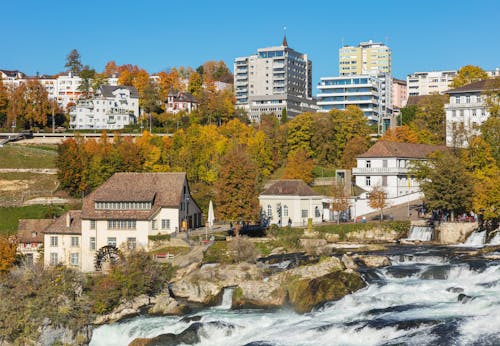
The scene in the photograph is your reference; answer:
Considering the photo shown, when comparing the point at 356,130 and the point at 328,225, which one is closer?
the point at 328,225

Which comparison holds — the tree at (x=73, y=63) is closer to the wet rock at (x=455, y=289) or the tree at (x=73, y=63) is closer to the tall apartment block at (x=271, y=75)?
the tall apartment block at (x=271, y=75)

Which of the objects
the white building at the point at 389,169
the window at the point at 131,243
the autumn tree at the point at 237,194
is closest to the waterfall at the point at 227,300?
the autumn tree at the point at 237,194

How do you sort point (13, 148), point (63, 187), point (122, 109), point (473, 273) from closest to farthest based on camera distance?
point (473, 273)
point (63, 187)
point (13, 148)
point (122, 109)

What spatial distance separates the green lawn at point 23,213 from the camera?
7831 cm

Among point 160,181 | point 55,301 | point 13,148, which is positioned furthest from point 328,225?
point 13,148

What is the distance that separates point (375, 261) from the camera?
169ft

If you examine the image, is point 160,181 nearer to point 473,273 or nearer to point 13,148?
point 473,273

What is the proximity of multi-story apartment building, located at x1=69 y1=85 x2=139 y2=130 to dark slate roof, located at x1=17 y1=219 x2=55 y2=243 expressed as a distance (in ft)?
239

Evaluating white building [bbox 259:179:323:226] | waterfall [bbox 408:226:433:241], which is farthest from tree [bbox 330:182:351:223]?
waterfall [bbox 408:226:433:241]

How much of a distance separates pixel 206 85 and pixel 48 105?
145 ft

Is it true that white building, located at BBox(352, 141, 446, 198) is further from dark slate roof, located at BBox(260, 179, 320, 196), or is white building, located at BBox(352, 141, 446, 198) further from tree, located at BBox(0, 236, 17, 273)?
tree, located at BBox(0, 236, 17, 273)

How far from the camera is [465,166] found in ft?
224

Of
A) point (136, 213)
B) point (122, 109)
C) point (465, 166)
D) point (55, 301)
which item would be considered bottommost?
point (55, 301)

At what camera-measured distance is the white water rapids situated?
35.8 metres
